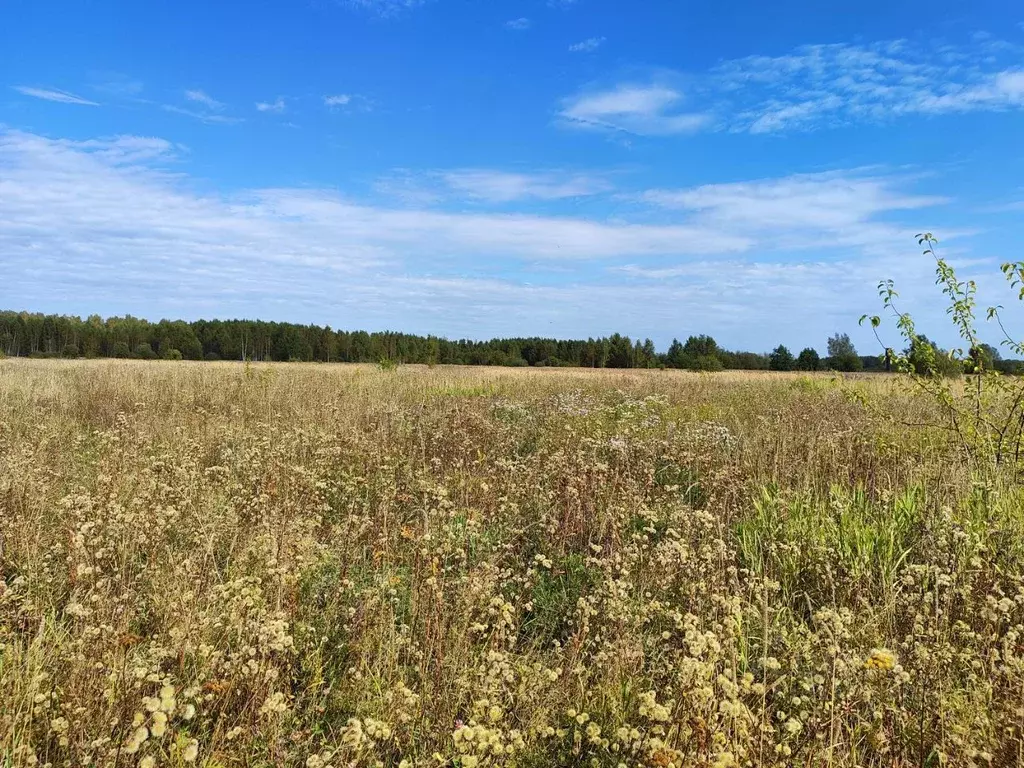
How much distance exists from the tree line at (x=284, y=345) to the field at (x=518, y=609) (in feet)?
191

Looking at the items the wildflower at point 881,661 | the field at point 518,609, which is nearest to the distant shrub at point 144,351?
the field at point 518,609

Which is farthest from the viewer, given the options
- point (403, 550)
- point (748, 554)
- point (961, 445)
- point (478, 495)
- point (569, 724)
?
point (961, 445)

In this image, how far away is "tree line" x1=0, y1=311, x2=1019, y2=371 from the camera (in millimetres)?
68188

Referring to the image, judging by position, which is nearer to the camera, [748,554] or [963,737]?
[963,737]

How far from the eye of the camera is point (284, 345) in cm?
7556

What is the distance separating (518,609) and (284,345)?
78.6 meters

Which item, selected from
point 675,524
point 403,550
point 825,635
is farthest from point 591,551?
point 825,635

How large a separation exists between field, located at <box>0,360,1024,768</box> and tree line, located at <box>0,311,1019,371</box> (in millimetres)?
58123

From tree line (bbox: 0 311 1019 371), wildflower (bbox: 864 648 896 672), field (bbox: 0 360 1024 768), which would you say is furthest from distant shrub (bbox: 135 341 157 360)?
wildflower (bbox: 864 648 896 672)

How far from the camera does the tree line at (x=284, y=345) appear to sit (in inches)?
2685

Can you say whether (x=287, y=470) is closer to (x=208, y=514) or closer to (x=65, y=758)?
(x=208, y=514)

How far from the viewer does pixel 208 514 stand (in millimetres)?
3891

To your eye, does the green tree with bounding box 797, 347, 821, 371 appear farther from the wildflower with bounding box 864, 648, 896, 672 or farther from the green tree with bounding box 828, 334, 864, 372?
the wildflower with bounding box 864, 648, 896, 672

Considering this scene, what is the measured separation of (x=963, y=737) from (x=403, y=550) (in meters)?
3.19
